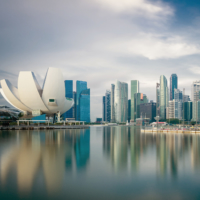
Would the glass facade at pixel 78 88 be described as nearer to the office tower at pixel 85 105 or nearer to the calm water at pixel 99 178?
the office tower at pixel 85 105

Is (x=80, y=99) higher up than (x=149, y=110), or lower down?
higher up

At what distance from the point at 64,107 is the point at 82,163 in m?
46.0

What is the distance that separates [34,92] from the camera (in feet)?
149

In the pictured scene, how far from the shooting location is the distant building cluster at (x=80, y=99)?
133 meters

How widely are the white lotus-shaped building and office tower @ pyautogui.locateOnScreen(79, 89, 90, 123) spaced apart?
8304cm

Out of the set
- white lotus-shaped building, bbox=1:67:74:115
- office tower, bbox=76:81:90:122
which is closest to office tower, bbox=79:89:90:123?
office tower, bbox=76:81:90:122

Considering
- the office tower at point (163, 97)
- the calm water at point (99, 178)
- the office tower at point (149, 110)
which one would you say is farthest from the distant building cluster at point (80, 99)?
the calm water at point (99, 178)

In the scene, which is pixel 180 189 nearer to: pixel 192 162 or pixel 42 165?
pixel 192 162

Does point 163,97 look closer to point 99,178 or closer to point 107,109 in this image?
point 107,109

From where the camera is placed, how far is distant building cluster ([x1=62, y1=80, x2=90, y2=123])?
13273 cm

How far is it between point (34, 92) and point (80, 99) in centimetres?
8968

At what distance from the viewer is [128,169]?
8.30 metres

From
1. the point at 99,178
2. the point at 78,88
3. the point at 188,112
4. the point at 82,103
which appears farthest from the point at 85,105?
the point at 99,178

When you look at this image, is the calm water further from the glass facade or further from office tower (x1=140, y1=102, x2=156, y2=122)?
office tower (x1=140, y1=102, x2=156, y2=122)
